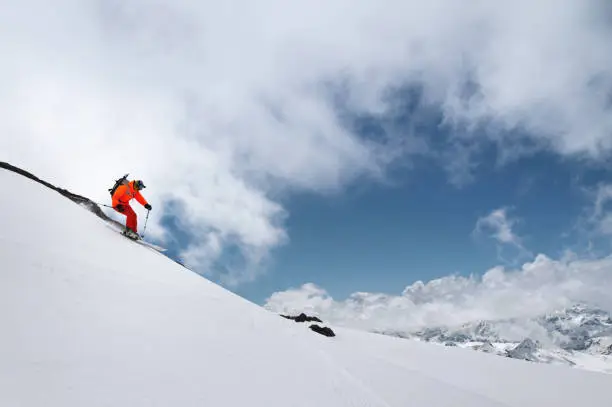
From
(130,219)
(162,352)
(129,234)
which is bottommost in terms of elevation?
(162,352)

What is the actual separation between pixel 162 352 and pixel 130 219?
619 inches

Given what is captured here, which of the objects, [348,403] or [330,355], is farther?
[330,355]

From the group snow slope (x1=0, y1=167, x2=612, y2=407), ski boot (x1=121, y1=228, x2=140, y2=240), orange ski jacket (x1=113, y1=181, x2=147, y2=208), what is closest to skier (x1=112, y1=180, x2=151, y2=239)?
orange ski jacket (x1=113, y1=181, x2=147, y2=208)

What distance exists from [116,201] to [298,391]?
17.7 meters

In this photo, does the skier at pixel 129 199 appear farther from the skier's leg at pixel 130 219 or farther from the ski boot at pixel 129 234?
the ski boot at pixel 129 234

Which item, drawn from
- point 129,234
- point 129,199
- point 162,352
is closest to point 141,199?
point 129,199

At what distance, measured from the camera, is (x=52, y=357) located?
6.09 meters

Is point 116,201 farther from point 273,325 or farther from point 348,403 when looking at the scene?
point 348,403

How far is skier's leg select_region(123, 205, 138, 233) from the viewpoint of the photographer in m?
21.7

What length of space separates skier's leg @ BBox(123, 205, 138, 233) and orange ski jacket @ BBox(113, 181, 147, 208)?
38cm

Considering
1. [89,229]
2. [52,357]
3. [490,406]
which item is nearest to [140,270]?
[89,229]

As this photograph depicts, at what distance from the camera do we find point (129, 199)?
22406 millimetres

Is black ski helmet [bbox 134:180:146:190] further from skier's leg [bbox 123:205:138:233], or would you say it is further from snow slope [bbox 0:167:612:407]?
snow slope [bbox 0:167:612:407]

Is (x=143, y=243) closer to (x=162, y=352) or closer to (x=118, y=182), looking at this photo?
(x=118, y=182)
